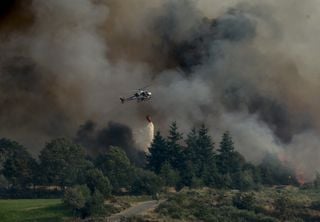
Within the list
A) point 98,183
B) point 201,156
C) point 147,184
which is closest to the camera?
point 98,183

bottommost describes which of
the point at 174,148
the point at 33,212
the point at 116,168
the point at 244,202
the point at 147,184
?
the point at 33,212

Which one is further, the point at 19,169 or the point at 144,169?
the point at 144,169

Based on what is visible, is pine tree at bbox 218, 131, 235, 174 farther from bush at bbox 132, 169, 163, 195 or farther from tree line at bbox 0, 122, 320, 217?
bush at bbox 132, 169, 163, 195

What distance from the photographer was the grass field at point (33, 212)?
355ft

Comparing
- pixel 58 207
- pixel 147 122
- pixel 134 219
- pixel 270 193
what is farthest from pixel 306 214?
pixel 147 122

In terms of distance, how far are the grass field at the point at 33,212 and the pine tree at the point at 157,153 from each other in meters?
29.1

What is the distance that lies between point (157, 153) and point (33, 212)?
3946 cm

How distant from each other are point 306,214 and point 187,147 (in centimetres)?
3555

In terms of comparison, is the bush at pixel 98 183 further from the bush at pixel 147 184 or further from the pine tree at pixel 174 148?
the pine tree at pixel 174 148

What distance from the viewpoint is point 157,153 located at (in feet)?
474

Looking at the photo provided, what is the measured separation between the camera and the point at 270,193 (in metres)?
130

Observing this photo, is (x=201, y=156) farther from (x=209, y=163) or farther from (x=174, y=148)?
(x=174, y=148)

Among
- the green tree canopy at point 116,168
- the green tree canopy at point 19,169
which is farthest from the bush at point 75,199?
the green tree canopy at point 19,169

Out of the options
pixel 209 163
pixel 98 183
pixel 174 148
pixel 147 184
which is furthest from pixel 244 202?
pixel 174 148
